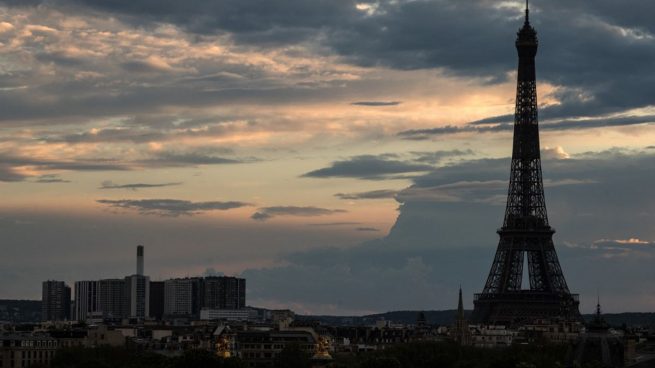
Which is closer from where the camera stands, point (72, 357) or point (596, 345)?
point (596, 345)

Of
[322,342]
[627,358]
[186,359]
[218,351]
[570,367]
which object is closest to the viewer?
[570,367]

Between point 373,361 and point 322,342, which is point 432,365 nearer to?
point 322,342

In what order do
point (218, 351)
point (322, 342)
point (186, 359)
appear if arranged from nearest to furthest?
point (186, 359), point (218, 351), point (322, 342)

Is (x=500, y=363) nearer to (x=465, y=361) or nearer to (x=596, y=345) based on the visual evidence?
(x=465, y=361)

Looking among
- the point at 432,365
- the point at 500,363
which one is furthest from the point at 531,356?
the point at 432,365

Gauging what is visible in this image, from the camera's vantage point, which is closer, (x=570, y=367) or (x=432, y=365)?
(x=570, y=367)

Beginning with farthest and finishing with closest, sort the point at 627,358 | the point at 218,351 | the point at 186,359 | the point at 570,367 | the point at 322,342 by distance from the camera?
the point at 322,342
the point at 218,351
the point at 186,359
the point at 627,358
the point at 570,367

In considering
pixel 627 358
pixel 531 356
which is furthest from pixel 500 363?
pixel 627 358

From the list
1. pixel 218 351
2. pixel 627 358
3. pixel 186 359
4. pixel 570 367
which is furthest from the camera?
pixel 218 351
